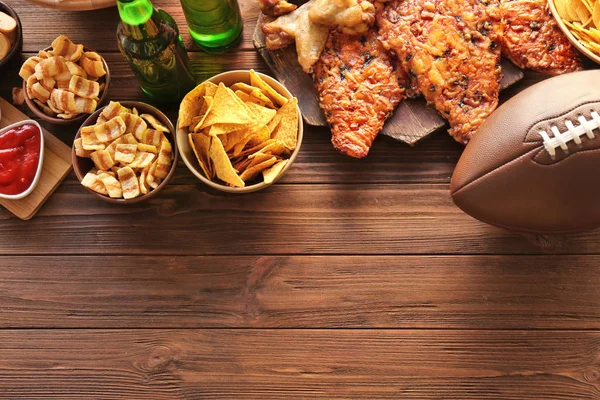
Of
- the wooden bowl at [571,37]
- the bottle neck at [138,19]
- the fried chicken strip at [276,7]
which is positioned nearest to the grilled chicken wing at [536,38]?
the wooden bowl at [571,37]

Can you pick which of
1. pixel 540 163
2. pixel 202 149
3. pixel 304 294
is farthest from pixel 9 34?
pixel 540 163

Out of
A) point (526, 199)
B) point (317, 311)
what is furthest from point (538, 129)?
point (317, 311)

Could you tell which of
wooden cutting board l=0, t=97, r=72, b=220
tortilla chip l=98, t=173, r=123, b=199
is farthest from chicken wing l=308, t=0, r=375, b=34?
wooden cutting board l=0, t=97, r=72, b=220

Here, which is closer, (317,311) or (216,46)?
(317,311)

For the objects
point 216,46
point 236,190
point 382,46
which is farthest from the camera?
point 216,46

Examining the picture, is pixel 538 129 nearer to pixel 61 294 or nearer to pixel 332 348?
pixel 332 348

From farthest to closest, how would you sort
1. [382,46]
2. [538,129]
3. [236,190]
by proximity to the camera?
[382,46] < [236,190] < [538,129]
